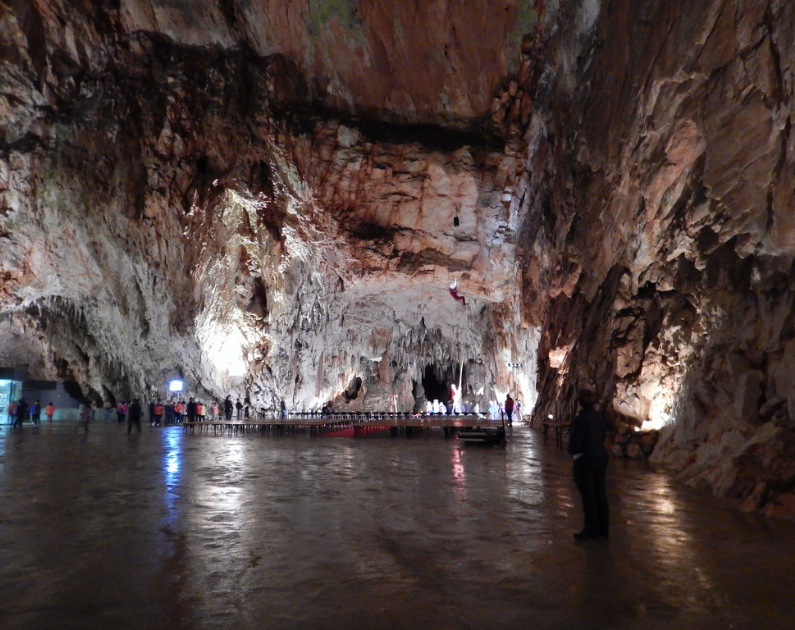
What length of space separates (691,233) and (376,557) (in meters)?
8.37

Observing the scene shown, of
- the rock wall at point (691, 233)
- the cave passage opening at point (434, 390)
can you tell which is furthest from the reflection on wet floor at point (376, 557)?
the cave passage opening at point (434, 390)

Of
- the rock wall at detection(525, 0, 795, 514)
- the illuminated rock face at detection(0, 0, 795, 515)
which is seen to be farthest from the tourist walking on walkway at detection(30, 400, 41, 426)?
the rock wall at detection(525, 0, 795, 514)

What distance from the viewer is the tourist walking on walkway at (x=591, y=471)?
15.0ft

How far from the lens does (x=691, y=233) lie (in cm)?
977

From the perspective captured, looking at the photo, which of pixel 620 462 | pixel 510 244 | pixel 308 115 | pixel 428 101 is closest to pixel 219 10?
pixel 308 115

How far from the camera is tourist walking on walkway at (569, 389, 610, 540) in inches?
181

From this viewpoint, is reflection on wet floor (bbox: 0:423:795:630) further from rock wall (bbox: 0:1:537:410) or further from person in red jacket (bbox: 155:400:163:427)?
person in red jacket (bbox: 155:400:163:427)

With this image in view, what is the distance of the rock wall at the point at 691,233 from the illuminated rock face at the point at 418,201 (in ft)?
0.18

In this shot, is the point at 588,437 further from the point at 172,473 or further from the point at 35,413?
the point at 35,413

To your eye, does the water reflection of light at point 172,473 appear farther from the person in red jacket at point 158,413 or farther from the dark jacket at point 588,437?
the person in red jacket at point 158,413

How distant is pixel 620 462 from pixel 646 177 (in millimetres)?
5461

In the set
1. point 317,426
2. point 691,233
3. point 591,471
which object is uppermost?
point 691,233

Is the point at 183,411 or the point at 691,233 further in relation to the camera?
the point at 183,411

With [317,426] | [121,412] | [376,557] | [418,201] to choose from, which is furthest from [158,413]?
[376,557]
